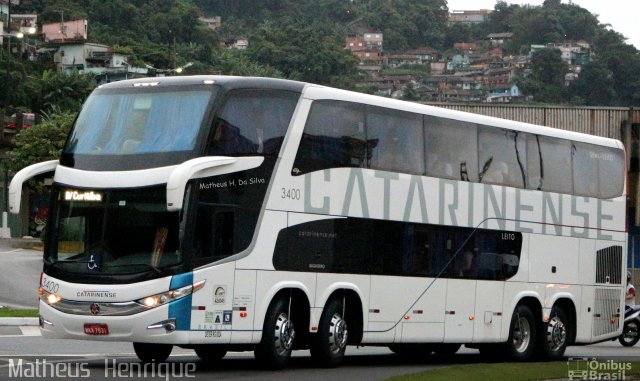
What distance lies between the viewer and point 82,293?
665 inches

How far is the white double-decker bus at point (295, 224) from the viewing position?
1689 centimetres

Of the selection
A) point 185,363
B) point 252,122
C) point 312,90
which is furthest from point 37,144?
point 252,122

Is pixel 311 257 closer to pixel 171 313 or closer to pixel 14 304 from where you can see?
pixel 171 313

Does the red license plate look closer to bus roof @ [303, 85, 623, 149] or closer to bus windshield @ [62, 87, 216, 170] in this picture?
bus windshield @ [62, 87, 216, 170]

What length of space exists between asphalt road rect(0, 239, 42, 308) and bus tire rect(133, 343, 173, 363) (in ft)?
54.2

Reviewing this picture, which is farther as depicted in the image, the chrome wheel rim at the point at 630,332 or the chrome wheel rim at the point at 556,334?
the chrome wheel rim at the point at 630,332

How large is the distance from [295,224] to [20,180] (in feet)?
12.1

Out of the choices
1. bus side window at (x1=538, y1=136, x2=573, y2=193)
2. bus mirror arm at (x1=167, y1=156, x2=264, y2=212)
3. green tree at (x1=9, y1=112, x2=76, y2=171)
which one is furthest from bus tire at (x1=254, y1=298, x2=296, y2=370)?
green tree at (x1=9, y1=112, x2=76, y2=171)

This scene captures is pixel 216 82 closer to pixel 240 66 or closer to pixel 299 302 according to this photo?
pixel 299 302

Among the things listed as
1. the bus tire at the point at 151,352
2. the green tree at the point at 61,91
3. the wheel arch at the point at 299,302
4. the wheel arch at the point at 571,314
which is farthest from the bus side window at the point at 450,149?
the green tree at the point at 61,91

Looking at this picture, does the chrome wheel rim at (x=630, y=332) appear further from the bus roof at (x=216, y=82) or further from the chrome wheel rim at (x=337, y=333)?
the bus roof at (x=216, y=82)

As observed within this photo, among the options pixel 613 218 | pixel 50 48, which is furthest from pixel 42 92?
pixel 613 218

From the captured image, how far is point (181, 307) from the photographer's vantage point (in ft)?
55.2

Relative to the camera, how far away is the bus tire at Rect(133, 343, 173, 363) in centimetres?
1846
